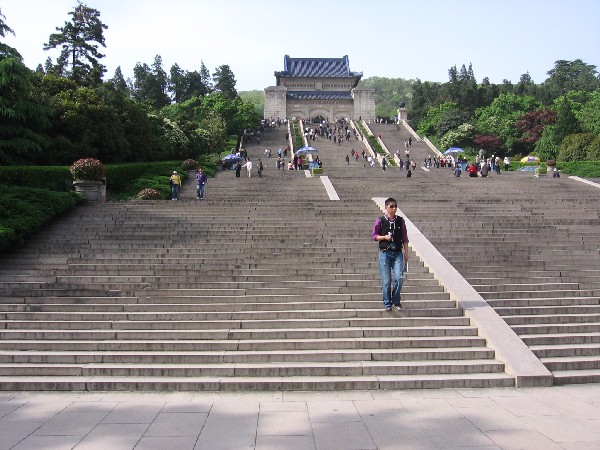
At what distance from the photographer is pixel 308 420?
5395 mm

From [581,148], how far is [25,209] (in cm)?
3844

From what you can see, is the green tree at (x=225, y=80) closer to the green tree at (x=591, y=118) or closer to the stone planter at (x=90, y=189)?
the green tree at (x=591, y=118)

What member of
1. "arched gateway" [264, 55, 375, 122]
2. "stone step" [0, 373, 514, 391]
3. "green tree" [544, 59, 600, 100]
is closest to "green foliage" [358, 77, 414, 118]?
"green tree" [544, 59, 600, 100]

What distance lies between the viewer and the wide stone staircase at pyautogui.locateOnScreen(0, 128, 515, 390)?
6.74m

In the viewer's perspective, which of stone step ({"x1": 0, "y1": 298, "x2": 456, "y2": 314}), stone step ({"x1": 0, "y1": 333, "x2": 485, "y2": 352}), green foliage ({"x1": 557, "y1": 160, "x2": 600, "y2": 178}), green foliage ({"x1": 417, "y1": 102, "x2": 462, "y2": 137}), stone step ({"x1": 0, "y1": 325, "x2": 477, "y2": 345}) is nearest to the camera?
stone step ({"x1": 0, "y1": 333, "x2": 485, "y2": 352})

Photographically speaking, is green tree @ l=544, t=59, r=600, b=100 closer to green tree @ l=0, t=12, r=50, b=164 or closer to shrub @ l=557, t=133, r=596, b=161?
shrub @ l=557, t=133, r=596, b=161

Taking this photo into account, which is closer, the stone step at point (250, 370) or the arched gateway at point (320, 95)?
the stone step at point (250, 370)

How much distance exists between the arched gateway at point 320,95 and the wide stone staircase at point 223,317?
206ft

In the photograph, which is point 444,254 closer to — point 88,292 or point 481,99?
point 88,292

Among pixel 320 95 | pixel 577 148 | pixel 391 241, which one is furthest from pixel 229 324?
pixel 320 95

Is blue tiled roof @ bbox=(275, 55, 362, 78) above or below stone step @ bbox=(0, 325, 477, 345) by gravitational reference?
above

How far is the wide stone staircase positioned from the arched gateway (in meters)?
62.8

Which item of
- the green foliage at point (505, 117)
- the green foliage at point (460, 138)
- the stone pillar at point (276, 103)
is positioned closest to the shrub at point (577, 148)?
the green foliage at point (460, 138)

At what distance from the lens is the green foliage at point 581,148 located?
3872 centimetres
